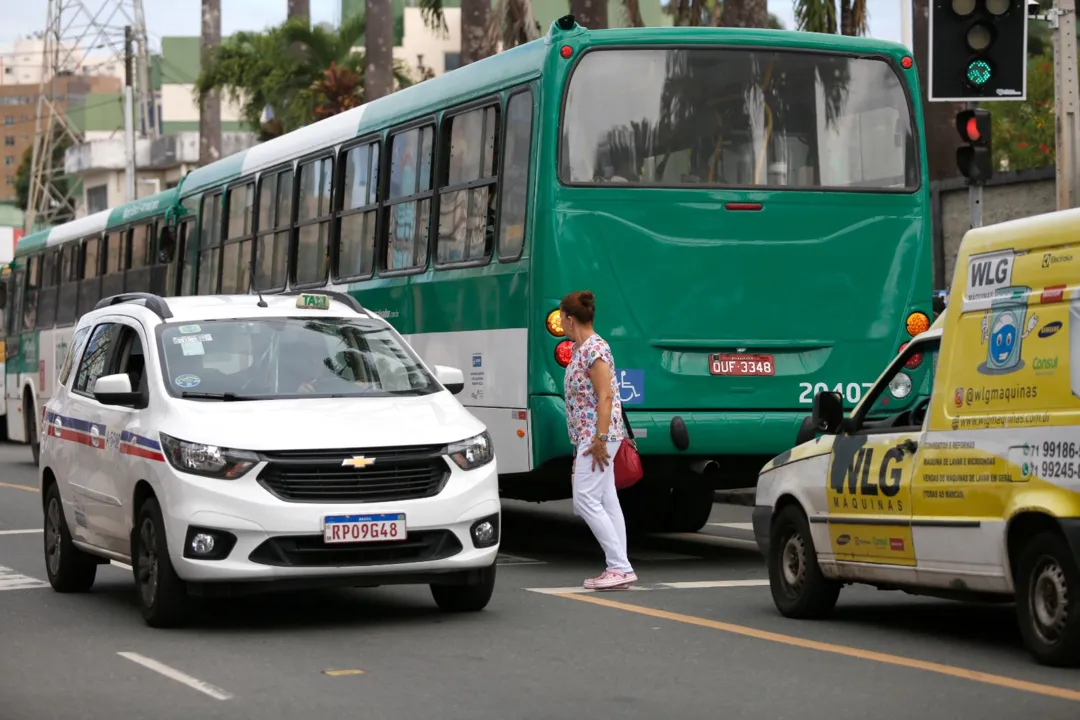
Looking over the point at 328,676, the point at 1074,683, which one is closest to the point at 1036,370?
the point at 1074,683

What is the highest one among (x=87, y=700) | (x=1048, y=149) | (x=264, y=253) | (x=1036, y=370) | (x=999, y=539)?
(x=1048, y=149)

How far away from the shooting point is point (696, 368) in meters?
14.0

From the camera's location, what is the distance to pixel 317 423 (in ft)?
34.5

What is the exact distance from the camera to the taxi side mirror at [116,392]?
1107 cm

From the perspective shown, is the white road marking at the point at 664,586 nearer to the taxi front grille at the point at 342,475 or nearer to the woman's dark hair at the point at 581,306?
the woman's dark hair at the point at 581,306

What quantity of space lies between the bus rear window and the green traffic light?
79 cm

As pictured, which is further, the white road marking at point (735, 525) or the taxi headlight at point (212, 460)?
the white road marking at point (735, 525)

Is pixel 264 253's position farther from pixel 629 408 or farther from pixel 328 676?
pixel 328 676

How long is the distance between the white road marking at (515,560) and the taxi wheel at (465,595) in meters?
2.90

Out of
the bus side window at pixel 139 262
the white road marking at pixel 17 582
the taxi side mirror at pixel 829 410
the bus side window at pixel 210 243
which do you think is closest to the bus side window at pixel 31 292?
the bus side window at pixel 139 262

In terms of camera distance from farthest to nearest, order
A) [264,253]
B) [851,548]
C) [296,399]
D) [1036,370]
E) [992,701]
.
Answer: [264,253], [296,399], [851,548], [1036,370], [992,701]

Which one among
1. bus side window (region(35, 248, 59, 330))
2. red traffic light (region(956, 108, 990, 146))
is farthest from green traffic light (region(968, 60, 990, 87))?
bus side window (region(35, 248, 59, 330))

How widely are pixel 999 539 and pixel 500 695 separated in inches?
94.9

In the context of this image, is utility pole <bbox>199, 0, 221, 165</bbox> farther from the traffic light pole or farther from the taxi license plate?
the taxi license plate
